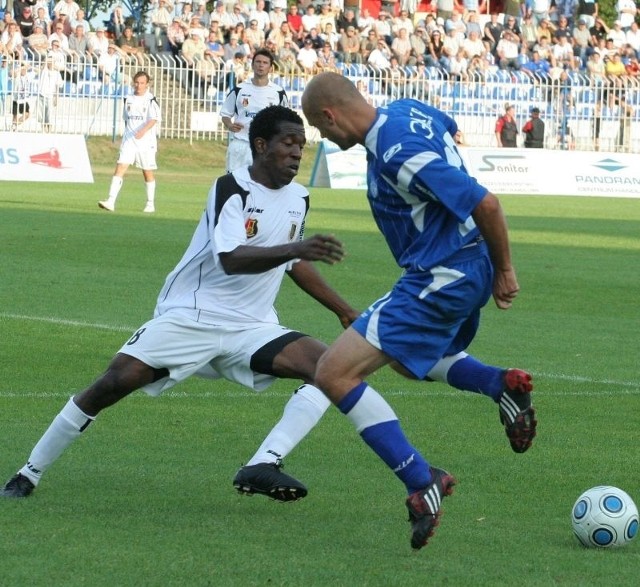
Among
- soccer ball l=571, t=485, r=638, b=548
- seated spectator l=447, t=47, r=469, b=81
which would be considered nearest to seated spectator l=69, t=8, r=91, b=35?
seated spectator l=447, t=47, r=469, b=81

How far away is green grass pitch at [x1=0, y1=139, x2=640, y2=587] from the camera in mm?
5223

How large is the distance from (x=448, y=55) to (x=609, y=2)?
1693cm

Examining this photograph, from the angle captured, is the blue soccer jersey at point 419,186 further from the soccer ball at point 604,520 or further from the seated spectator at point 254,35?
the seated spectator at point 254,35

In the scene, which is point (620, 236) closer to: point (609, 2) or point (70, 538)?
point (70, 538)

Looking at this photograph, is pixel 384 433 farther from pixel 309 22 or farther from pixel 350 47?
pixel 309 22

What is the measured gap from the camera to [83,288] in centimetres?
1374

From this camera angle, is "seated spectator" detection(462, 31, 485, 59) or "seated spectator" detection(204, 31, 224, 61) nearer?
"seated spectator" detection(204, 31, 224, 61)

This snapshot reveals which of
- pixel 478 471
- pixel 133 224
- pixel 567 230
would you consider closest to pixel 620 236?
pixel 567 230

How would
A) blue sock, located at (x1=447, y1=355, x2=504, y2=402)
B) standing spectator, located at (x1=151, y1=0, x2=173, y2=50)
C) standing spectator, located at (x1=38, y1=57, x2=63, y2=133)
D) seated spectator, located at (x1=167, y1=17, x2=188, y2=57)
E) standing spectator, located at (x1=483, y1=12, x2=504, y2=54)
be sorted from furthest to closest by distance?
standing spectator, located at (x1=483, y1=12, x2=504, y2=54), standing spectator, located at (x1=151, y1=0, x2=173, y2=50), seated spectator, located at (x1=167, y1=17, x2=188, y2=57), standing spectator, located at (x1=38, y1=57, x2=63, y2=133), blue sock, located at (x1=447, y1=355, x2=504, y2=402)

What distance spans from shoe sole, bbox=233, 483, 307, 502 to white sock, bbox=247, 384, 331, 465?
0.18 m

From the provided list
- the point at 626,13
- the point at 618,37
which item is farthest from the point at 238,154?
the point at 626,13

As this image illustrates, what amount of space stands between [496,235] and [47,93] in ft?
93.8

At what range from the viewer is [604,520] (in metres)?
5.51

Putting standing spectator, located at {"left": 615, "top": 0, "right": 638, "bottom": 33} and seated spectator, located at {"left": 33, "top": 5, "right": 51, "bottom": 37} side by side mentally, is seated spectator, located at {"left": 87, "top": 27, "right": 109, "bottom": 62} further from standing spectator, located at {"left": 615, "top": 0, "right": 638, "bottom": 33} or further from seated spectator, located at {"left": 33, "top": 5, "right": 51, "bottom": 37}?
standing spectator, located at {"left": 615, "top": 0, "right": 638, "bottom": 33}
